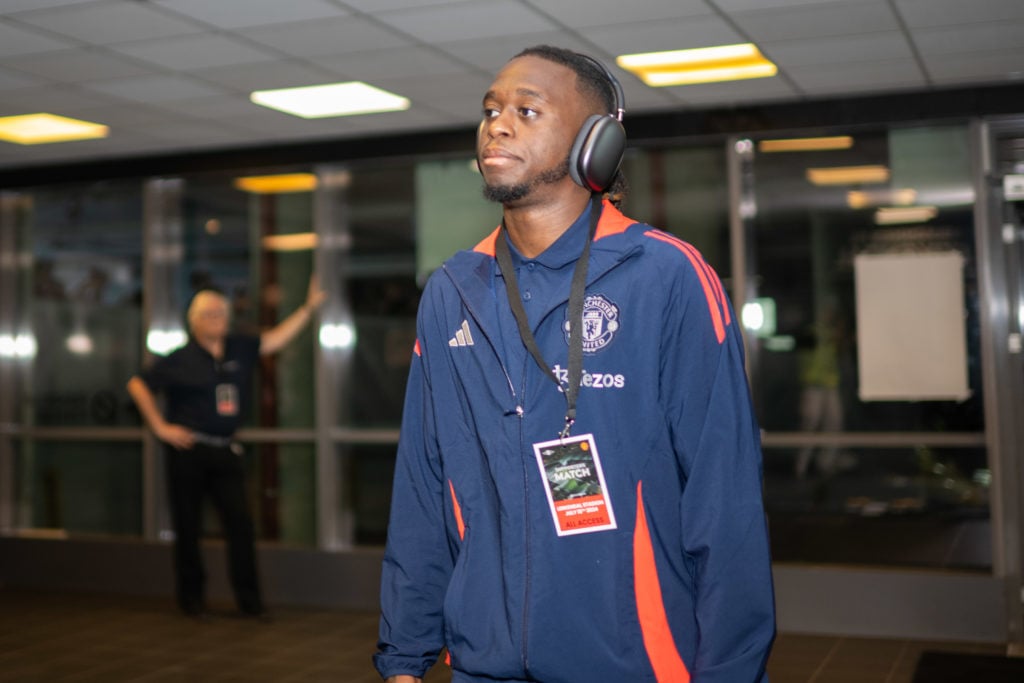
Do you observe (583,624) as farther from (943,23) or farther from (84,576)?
(84,576)

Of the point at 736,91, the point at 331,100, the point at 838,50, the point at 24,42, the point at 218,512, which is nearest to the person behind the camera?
the point at 24,42

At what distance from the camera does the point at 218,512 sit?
619 centimetres

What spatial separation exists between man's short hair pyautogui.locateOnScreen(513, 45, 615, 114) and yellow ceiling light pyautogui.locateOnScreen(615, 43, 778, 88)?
351 centimetres

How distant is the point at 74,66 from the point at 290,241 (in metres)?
2.27

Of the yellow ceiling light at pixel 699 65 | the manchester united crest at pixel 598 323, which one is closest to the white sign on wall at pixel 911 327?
the yellow ceiling light at pixel 699 65

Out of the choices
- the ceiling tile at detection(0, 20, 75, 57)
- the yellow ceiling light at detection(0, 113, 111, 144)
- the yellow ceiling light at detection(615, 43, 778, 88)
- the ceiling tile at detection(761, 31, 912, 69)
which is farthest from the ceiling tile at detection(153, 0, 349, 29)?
the yellow ceiling light at detection(0, 113, 111, 144)

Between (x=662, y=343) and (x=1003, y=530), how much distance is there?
4842 mm

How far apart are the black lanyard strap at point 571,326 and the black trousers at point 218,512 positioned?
192 inches

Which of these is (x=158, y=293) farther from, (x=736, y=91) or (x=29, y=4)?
(x=736, y=91)

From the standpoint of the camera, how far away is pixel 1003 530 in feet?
18.4

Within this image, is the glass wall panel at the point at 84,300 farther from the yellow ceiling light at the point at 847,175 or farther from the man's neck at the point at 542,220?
the man's neck at the point at 542,220

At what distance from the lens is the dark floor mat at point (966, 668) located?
4.78 metres

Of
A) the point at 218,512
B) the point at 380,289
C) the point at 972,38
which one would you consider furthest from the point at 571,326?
the point at 380,289

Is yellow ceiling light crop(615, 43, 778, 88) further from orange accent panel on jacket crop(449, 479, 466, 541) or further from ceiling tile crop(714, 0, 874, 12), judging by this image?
orange accent panel on jacket crop(449, 479, 466, 541)
